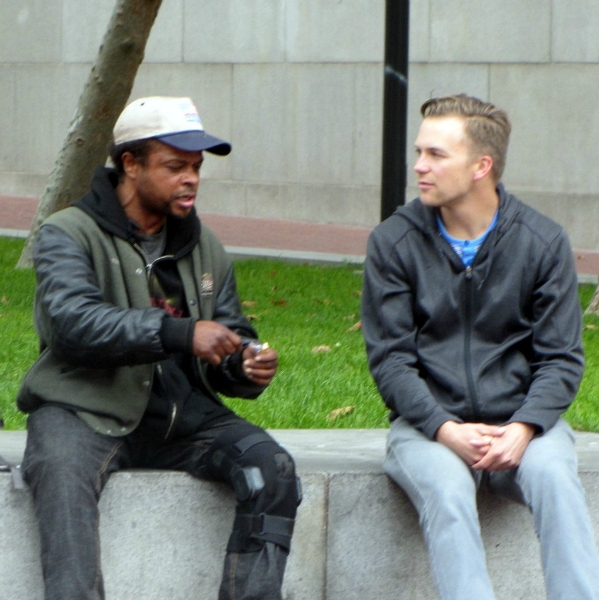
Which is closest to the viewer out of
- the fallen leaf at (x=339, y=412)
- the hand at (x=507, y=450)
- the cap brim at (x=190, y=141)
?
the hand at (x=507, y=450)

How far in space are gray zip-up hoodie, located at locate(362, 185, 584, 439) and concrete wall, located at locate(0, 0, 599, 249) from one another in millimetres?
9388

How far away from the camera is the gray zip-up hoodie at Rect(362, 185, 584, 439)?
395 centimetres

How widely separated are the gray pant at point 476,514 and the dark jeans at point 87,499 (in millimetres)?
399

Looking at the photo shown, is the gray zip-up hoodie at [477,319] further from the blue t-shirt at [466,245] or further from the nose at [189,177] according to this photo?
the nose at [189,177]

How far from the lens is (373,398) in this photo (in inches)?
228

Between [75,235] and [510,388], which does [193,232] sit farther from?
[510,388]

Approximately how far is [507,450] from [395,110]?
5.55 m

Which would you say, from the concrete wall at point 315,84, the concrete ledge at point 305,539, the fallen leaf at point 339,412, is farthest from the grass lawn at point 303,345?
the concrete wall at point 315,84

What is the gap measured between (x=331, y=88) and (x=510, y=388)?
1069 cm

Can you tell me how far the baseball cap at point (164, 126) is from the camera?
12.8 feet

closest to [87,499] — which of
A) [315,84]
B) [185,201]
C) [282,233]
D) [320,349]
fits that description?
[185,201]

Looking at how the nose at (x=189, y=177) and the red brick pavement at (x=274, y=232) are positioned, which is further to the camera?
the red brick pavement at (x=274, y=232)

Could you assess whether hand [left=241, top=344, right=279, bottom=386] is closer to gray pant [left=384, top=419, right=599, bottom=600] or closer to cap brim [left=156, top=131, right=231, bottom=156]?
gray pant [left=384, top=419, right=599, bottom=600]

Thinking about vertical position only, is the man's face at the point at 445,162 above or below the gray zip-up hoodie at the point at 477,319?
above
